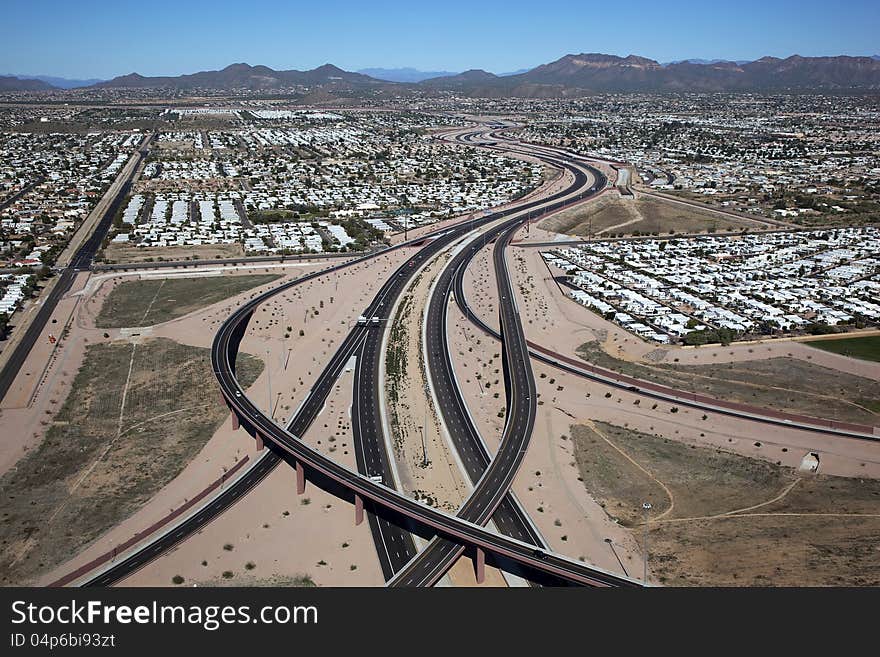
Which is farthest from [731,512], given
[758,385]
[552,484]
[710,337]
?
[710,337]

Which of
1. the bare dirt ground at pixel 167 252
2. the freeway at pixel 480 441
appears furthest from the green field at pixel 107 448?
the bare dirt ground at pixel 167 252

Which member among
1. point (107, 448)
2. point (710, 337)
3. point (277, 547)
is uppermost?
point (710, 337)

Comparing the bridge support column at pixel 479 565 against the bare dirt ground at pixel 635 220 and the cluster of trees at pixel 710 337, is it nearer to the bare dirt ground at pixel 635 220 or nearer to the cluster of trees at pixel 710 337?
the cluster of trees at pixel 710 337

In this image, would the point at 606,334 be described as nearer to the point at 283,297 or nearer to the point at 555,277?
the point at 555,277

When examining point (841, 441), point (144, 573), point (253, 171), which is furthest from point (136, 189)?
point (841, 441)

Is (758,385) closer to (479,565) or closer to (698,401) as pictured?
(698,401)

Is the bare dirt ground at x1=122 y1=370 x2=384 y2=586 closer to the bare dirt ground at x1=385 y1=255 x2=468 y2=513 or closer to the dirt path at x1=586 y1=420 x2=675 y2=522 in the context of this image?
the bare dirt ground at x1=385 y1=255 x2=468 y2=513
